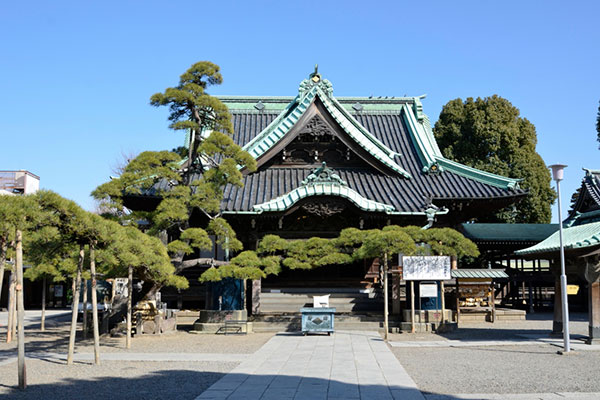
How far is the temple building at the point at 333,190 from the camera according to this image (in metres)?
20.6

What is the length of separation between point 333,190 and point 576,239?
7894mm

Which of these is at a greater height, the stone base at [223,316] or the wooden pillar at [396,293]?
the wooden pillar at [396,293]

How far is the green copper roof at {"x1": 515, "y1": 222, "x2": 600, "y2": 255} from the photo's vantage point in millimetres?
15211

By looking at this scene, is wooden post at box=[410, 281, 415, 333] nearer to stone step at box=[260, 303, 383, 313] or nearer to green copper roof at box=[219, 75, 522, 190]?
stone step at box=[260, 303, 383, 313]

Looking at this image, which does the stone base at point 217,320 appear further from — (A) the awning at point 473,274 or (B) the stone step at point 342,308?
(A) the awning at point 473,274

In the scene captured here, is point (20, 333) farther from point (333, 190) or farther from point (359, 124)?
point (359, 124)

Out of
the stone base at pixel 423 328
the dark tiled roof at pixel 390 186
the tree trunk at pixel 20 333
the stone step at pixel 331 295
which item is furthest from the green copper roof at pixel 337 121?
the tree trunk at pixel 20 333

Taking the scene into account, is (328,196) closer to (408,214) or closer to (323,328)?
(408,214)

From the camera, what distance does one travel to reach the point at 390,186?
23.4 meters

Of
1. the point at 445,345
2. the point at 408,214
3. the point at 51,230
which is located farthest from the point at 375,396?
the point at 408,214

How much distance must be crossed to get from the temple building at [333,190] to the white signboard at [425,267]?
7.16ft

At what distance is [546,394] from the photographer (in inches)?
352

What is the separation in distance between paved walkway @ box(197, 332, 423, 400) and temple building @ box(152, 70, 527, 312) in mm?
5928

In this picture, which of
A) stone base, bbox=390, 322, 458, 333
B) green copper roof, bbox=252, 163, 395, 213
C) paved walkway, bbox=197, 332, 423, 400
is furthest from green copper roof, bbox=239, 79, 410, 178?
paved walkway, bbox=197, 332, 423, 400
